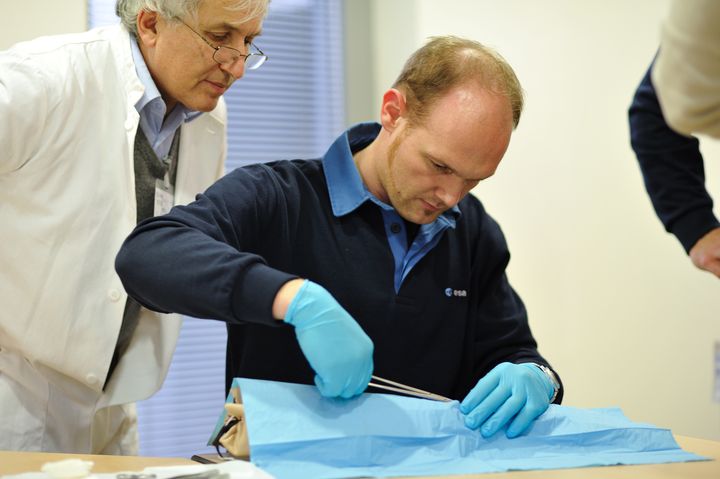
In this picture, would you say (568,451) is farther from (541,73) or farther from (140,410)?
(140,410)

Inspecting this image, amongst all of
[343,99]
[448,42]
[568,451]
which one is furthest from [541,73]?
[568,451]

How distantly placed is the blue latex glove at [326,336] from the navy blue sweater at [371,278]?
9.5 inches

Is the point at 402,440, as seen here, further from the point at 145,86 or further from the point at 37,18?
the point at 37,18

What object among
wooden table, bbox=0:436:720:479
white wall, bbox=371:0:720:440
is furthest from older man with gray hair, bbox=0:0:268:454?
white wall, bbox=371:0:720:440

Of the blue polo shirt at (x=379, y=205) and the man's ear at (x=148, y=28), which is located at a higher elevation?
the man's ear at (x=148, y=28)

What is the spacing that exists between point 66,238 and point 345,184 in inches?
22.7

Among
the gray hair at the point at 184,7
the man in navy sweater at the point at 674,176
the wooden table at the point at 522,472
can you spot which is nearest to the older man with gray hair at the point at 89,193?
the gray hair at the point at 184,7

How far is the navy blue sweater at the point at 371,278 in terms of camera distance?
4.99 ft

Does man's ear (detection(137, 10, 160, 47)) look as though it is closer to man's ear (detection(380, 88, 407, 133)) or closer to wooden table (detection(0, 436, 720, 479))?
man's ear (detection(380, 88, 407, 133))

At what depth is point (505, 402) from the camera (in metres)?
1.31

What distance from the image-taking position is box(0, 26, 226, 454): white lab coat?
1.56 meters

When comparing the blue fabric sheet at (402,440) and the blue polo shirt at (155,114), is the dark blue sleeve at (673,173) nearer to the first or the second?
the blue fabric sheet at (402,440)

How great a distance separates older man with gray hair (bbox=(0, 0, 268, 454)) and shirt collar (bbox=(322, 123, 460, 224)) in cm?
31

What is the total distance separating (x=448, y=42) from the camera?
1.55m
